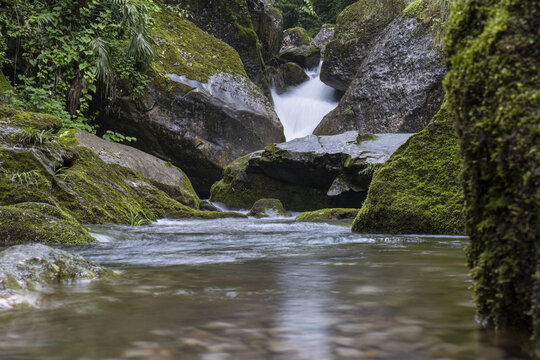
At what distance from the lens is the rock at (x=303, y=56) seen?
24.5 metres

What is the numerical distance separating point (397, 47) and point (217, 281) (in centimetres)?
1457

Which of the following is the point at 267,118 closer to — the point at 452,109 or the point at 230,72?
the point at 230,72

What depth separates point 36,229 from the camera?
407cm

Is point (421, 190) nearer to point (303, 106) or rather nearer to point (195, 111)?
point (195, 111)

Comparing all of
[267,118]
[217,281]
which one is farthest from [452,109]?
[267,118]

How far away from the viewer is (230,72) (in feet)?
47.8

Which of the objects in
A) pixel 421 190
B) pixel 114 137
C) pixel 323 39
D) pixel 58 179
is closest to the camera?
pixel 421 190

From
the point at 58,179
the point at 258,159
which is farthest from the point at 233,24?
the point at 58,179

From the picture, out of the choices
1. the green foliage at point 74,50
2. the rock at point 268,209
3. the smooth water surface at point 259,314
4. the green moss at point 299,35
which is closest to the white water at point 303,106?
the green moss at point 299,35

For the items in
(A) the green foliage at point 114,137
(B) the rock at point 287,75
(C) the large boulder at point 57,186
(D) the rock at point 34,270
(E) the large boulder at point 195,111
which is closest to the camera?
(D) the rock at point 34,270

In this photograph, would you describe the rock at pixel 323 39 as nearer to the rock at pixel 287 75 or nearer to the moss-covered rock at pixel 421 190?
the rock at pixel 287 75

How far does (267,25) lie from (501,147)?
70.7ft

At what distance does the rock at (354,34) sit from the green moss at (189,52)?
195 inches

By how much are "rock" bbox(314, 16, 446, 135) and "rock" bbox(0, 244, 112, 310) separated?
13.2 metres
